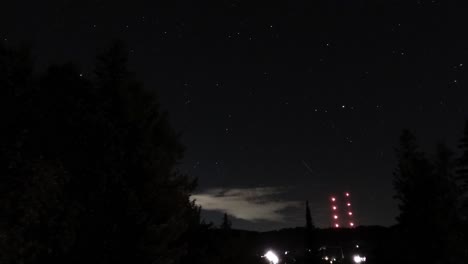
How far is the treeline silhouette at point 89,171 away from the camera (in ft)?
37.3

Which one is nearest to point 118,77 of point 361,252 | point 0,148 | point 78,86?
point 78,86

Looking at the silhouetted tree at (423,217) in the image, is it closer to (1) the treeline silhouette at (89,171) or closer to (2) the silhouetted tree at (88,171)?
(1) the treeline silhouette at (89,171)

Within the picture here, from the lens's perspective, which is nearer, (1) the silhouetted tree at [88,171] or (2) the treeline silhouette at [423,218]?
(1) the silhouetted tree at [88,171]

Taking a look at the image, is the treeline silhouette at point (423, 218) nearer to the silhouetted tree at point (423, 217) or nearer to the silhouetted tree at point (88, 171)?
the silhouetted tree at point (423, 217)

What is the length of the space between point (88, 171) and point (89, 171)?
6 cm

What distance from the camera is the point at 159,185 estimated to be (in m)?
14.7

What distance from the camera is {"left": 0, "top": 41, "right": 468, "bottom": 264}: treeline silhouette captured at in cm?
1138

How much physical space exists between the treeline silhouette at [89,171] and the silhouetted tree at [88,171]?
1.1 inches

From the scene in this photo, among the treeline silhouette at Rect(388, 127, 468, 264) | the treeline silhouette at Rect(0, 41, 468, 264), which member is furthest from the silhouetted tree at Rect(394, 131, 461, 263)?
the treeline silhouette at Rect(0, 41, 468, 264)

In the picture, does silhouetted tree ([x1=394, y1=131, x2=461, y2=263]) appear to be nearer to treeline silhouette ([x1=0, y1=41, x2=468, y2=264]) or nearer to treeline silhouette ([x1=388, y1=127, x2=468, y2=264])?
treeline silhouette ([x1=388, y1=127, x2=468, y2=264])

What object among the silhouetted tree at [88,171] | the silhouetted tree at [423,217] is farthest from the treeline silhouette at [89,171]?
the silhouetted tree at [423,217]

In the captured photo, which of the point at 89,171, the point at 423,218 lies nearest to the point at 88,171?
the point at 89,171

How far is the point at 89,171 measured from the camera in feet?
48.6

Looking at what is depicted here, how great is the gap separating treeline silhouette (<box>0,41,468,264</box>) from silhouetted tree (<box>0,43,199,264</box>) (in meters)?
0.03
